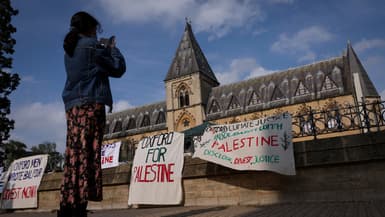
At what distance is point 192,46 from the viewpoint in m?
46.9

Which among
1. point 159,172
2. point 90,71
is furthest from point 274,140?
point 90,71

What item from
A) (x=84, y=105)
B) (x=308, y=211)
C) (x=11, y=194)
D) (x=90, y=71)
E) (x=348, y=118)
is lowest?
(x=308, y=211)

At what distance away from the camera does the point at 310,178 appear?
689 cm

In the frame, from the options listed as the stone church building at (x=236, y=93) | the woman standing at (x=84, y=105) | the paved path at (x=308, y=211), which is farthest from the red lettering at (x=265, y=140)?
the stone church building at (x=236, y=93)

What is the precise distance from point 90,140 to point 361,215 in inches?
155

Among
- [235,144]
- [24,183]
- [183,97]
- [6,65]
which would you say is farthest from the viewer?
[183,97]

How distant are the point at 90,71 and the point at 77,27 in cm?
67

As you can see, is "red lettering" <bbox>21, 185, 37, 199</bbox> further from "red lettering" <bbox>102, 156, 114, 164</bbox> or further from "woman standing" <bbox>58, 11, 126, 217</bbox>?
"woman standing" <bbox>58, 11, 126, 217</bbox>

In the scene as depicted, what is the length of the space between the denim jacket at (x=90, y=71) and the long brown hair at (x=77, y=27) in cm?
6

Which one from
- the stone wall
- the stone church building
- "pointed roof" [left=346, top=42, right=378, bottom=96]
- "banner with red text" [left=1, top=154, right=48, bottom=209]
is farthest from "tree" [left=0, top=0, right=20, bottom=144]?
"pointed roof" [left=346, top=42, right=378, bottom=96]

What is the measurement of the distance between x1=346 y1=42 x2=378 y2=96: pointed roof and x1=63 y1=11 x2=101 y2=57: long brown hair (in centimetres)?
3609

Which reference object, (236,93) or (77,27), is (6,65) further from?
(236,93)

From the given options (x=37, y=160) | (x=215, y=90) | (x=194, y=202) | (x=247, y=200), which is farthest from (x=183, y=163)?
(x=215, y=90)

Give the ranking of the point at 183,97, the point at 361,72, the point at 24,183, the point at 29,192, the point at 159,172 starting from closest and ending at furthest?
1. the point at 159,172
2. the point at 29,192
3. the point at 24,183
4. the point at 361,72
5. the point at 183,97
